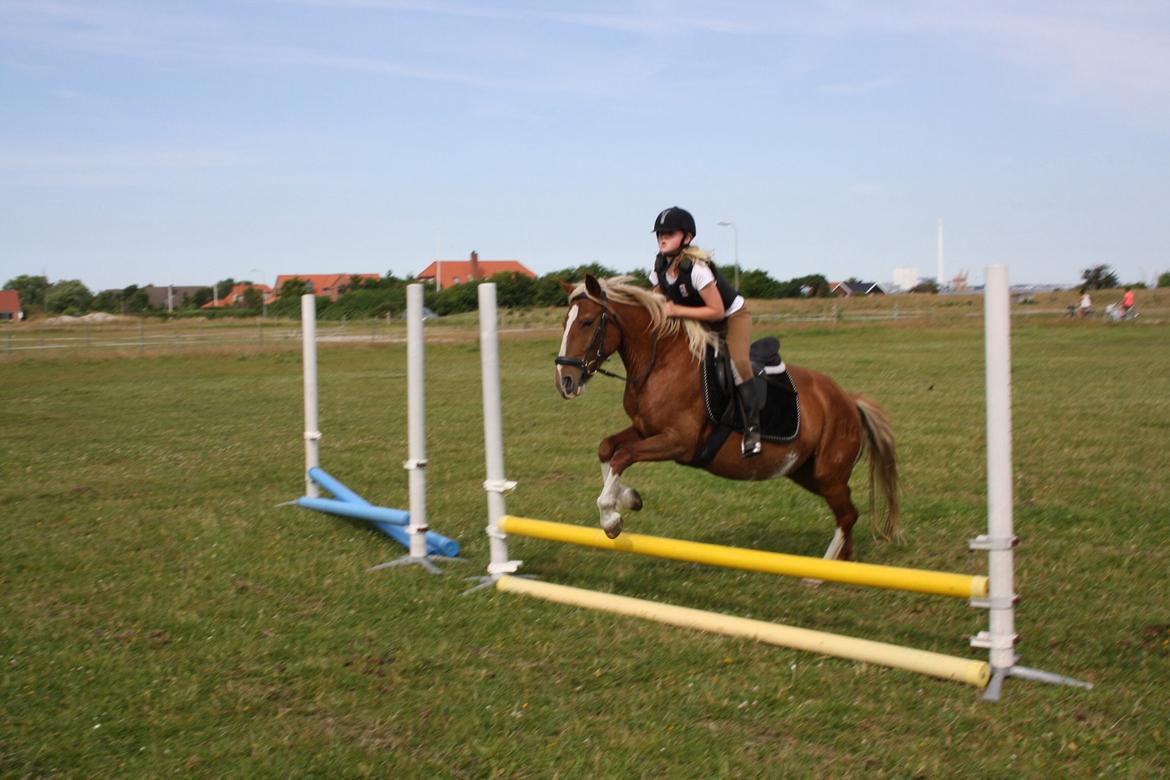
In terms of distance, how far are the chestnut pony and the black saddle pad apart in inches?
2.5

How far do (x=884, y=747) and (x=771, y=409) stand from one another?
113 inches

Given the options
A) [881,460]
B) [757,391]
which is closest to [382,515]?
[757,391]

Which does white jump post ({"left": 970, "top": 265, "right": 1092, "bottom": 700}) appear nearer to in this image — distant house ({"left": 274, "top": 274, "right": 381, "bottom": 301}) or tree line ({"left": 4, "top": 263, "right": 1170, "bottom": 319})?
tree line ({"left": 4, "top": 263, "right": 1170, "bottom": 319})

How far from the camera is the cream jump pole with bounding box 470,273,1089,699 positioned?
4699 mm

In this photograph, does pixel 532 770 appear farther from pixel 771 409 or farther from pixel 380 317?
pixel 380 317

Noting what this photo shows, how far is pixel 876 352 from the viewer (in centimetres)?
3216

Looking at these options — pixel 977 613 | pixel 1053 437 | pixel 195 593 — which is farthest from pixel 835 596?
pixel 1053 437

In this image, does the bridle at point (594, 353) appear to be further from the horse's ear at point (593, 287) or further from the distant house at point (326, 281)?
the distant house at point (326, 281)

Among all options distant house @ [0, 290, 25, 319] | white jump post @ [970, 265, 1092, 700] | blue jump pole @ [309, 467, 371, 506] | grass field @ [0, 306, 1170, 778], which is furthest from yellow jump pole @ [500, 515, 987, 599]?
distant house @ [0, 290, 25, 319]

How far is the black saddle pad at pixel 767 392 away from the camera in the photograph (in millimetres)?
6609

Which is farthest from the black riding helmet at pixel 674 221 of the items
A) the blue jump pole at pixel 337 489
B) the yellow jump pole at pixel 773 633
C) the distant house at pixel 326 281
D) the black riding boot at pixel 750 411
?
the distant house at pixel 326 281

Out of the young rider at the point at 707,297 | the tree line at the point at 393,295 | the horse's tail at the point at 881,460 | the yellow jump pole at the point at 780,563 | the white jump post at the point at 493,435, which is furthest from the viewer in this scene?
the tree line at the point at 393,295

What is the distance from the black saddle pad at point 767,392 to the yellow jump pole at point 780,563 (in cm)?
97

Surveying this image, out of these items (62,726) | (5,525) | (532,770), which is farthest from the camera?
(5,525)
